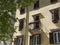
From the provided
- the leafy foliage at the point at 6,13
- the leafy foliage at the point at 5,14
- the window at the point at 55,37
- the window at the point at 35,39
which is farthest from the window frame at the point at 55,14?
the leafy foliage at the point at 5,14

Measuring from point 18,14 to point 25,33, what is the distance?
405cm

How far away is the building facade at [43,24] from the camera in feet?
58.1

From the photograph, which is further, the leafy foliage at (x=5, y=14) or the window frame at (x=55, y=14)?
the window frame at (x=55, y=14)

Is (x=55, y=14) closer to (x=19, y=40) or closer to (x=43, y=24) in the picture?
(x=43, y=24)

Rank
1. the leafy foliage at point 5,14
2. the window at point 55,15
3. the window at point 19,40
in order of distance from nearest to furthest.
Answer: the leafy foliage at point 5,14
the window at point 55,15
the window at point 19,40

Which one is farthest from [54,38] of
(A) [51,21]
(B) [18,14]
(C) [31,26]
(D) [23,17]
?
(B) [18,14]

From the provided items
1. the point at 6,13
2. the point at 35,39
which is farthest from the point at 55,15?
the point at 6,13

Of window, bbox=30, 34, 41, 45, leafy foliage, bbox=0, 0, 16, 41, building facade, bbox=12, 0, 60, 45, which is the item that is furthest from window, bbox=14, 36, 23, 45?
leafy foliage, bbox=0, 0, 16, 41

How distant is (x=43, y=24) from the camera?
19297 millimetres

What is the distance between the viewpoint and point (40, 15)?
20.0 meters

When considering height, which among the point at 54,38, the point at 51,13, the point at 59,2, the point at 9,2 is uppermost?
the point at 59,2

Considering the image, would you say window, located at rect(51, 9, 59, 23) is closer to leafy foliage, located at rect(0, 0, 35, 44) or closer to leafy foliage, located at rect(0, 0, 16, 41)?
leafy foliage, located at rect(0, 0, 35, 44)

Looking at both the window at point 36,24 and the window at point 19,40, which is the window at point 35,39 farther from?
the window at point 19,40

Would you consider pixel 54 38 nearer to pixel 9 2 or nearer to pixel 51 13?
pixel 51 13
